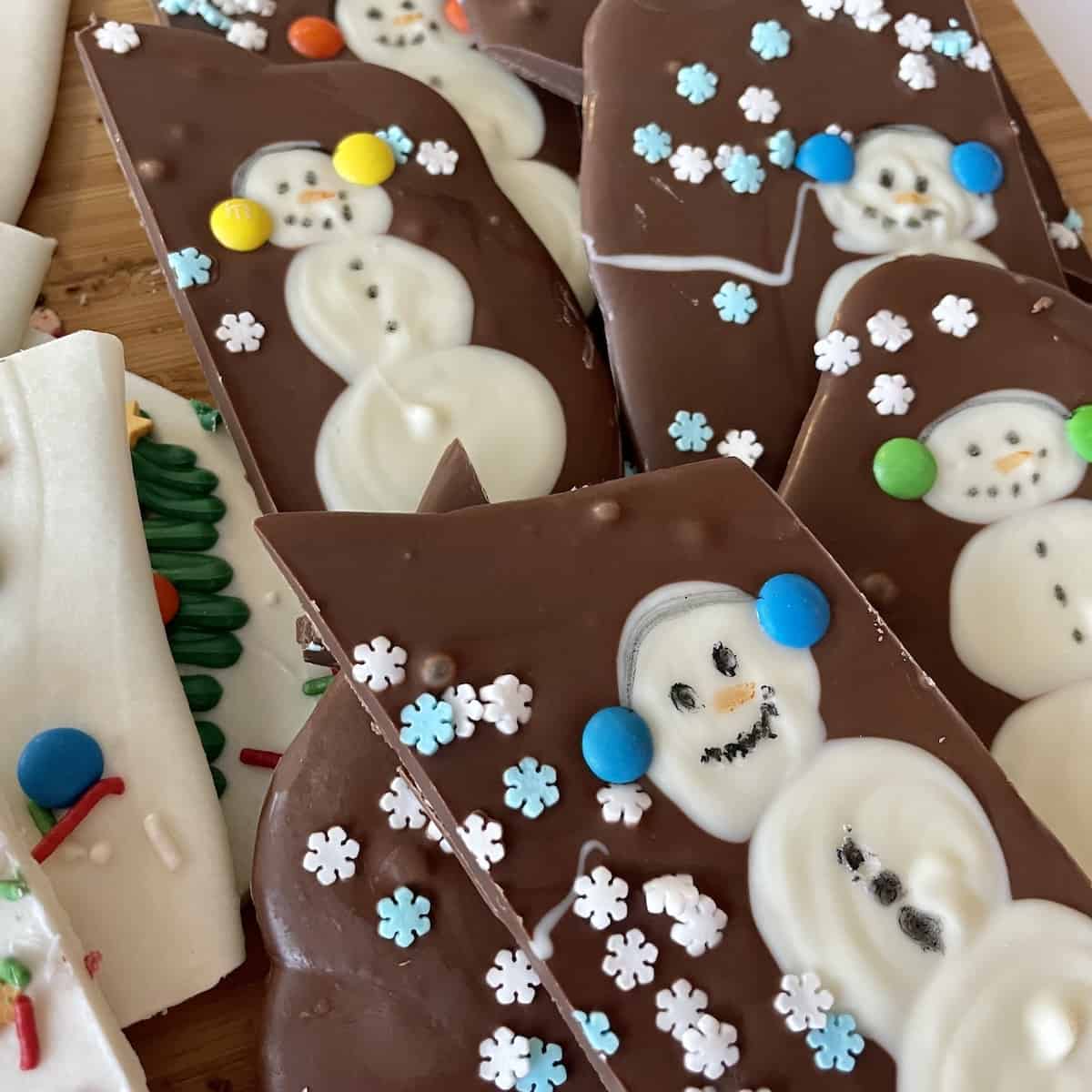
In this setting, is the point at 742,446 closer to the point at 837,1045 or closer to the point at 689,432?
the point at 689,432

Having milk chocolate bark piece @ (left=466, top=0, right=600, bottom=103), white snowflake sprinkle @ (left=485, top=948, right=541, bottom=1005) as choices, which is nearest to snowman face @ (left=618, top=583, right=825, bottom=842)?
white snowflake sprinkle @ (left=485, top=948, right=541, bottom=1005)

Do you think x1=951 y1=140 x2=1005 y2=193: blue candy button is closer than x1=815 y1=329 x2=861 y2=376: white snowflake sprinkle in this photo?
No

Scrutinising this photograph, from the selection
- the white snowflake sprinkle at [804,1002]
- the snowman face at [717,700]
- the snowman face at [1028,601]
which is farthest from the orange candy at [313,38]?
the white snowflake sprinkle at [804,1002]

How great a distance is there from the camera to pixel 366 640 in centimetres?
93

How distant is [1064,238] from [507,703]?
3.36 ft

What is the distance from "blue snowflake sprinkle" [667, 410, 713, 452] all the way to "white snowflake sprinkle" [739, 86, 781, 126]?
381mm

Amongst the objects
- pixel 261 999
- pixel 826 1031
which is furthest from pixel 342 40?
pixel 826 1031

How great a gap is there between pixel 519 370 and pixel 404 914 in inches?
23.2

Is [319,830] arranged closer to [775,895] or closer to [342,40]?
[775,895]

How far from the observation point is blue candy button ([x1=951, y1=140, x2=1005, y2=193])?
134cm

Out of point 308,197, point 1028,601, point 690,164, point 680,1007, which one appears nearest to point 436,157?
point 308,197

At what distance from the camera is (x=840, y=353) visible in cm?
122

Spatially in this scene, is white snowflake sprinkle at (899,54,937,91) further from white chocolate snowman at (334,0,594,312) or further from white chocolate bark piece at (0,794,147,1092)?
white chocolate bark piece at (0,794,147,1092)

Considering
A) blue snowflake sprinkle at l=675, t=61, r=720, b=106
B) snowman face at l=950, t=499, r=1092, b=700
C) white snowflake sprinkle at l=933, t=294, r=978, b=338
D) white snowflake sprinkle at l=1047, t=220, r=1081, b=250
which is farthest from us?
white snowflake sprinkle at l=1047, t=220, r=1081, b=250
